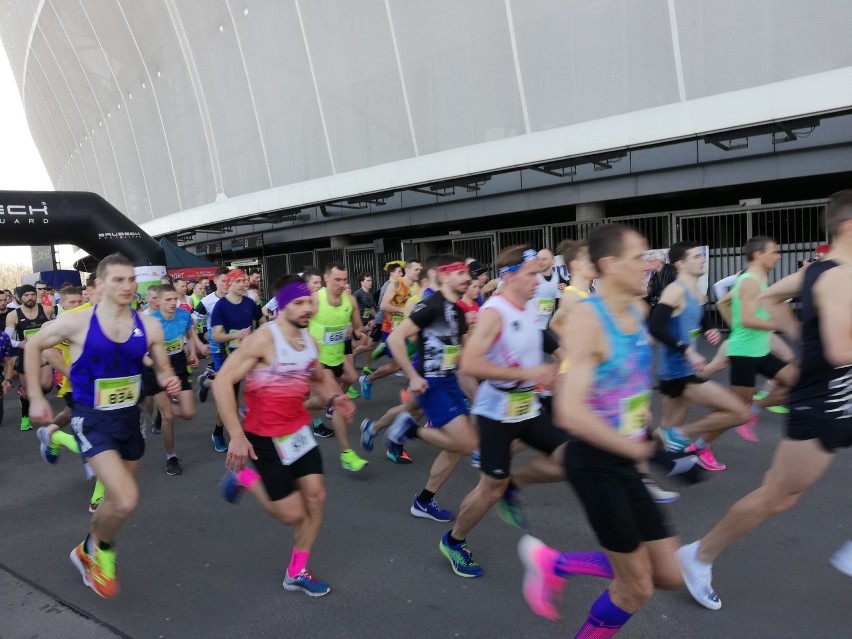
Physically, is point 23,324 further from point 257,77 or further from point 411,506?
point 257,77

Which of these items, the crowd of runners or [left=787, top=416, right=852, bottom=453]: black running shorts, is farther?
[left=787, top=416, right=852, bottom=453]: black running shorts

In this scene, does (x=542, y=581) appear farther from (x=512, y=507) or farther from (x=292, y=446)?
(x=292, y=446)

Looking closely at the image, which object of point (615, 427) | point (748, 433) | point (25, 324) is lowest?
point (748, 433)

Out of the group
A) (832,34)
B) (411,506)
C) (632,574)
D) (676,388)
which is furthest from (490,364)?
(832,34)

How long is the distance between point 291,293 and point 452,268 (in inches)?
51.8

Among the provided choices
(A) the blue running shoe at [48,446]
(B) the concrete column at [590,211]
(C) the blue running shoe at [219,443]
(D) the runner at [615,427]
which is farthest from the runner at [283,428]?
(B) the concrete column at [590,211]

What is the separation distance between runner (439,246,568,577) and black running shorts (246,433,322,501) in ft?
2.96

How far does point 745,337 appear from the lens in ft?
16.0

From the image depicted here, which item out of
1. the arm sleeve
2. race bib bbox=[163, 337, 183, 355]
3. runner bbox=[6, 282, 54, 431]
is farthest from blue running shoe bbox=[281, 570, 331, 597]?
runner bbox=[6, 282, 54, 431]

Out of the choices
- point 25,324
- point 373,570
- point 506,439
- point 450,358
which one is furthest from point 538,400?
point 25,324

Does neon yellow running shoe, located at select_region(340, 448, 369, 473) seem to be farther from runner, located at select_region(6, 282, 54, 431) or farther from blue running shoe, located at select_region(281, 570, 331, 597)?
runner, located at select_region(6, 282, 54, 431)

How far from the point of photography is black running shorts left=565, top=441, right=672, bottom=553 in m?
2.21

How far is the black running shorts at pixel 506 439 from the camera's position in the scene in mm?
3316

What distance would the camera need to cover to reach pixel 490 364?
324cm
